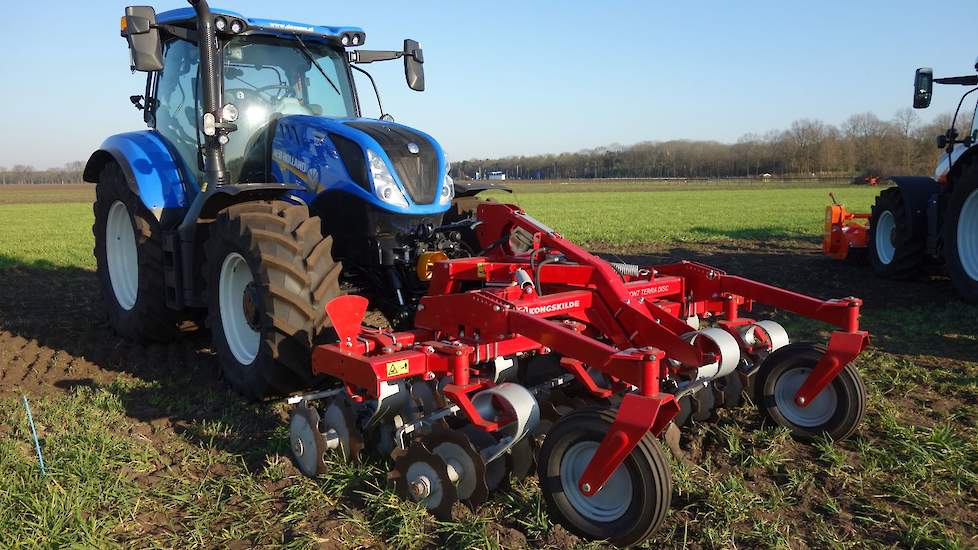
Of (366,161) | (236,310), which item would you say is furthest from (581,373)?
(236,310)

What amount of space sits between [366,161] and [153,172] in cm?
200

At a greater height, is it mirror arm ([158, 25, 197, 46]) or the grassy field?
mirror arm ([158, 25, 197, 46])

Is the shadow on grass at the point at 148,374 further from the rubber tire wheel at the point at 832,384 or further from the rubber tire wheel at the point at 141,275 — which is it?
the rubber tire wheel at the point at 832,384

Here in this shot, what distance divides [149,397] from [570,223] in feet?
58.2

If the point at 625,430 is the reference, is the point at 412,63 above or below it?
above

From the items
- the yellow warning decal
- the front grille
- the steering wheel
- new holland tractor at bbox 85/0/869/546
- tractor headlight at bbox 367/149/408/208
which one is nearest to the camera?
new holland tractor at bbox 85/0/869/546

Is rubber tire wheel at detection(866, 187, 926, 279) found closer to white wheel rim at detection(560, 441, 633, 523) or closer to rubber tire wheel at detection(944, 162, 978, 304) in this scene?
rubber tire wheel at detection(944, 162, 978, 304)

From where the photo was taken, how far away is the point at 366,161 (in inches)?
187

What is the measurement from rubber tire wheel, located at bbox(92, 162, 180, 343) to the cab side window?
520 millimetres

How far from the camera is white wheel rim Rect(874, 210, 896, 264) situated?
394 inches

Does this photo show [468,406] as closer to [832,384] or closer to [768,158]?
[832,384]

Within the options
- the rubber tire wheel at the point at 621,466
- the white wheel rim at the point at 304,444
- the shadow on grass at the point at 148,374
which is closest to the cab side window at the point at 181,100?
the shadow on grass at the point at 148,374

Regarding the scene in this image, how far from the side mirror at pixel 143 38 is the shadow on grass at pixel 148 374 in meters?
2.13

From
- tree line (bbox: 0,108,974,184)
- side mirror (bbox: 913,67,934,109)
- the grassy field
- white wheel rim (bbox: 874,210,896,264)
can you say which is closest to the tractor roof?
the grassy field
